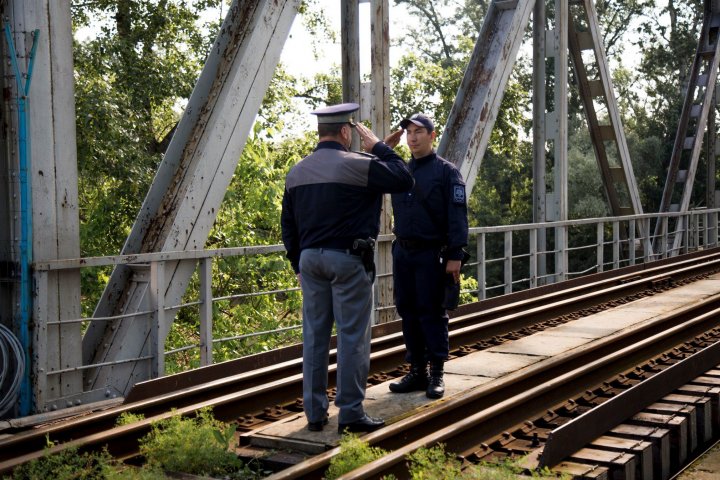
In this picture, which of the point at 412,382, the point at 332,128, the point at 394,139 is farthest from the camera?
the point at 412,382

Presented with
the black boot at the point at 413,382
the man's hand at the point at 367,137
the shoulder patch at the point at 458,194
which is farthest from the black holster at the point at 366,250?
the black boot at the point at 413,382

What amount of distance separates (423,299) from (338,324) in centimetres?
96

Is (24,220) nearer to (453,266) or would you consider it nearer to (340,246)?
(340,246)

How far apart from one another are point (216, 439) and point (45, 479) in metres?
0.76

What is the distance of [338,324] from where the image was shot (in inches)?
190

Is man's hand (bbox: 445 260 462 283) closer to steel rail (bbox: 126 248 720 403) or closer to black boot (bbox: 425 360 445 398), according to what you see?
black boot (bbox: 425 360 445 398)

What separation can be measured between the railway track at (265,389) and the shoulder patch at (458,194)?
1.11 meters

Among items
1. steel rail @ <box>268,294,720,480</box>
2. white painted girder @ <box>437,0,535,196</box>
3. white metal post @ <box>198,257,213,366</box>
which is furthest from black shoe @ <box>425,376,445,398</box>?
white painted girder @ <box>437,0,535,196</box>

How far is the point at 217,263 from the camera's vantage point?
1903 centimetres

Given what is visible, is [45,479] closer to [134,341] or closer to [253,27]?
[134,341]

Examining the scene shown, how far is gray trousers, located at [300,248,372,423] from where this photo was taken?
187 inches

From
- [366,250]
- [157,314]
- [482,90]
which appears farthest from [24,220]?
[482,90]

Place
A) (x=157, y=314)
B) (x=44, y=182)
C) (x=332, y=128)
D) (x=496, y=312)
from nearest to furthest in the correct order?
(x=332, y=128) < (x=44, y=182) < (x=157, y=314) < (x=496, y=312)

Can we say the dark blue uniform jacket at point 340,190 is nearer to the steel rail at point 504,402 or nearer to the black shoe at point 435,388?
the steel rail at point 504,402
